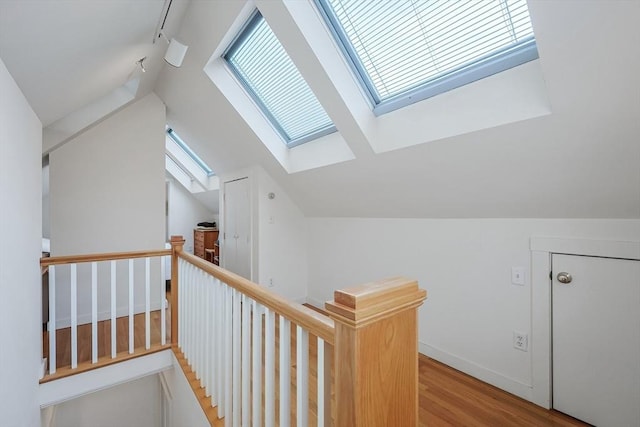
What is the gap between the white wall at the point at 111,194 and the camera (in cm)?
309

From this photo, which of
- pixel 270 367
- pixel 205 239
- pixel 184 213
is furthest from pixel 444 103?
pixel 184 213

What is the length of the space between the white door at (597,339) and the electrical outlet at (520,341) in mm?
144

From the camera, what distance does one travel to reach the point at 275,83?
2668mm

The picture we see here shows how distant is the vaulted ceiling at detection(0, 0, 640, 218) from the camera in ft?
3.74

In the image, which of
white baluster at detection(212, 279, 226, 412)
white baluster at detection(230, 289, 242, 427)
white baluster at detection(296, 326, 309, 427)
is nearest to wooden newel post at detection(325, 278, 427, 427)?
white baluster at detection(296, 326, 309, 427)

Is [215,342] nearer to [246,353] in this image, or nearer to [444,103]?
[246,353]

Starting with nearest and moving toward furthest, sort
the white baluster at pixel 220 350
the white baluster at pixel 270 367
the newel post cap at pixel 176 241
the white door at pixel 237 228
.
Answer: the white baluster at pixel 270 367 < the white baluster at pixel 220 350 < the newel post cap at pixel 176 241 < the white door at pixel 237 228

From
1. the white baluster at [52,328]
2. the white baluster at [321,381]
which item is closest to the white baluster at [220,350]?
the white baluster at [321,381]

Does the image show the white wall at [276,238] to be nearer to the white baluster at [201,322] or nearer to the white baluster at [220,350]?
the white baluster at [201,322]

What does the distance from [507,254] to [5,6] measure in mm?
2825

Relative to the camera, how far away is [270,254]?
11.7 feet

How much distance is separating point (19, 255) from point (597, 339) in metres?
3.23

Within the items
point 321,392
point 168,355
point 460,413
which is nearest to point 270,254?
point 168,355

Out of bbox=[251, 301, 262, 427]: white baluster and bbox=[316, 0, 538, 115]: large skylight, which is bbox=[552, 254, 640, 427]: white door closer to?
bbox=[316, 0, 538, 115]: large skylight
